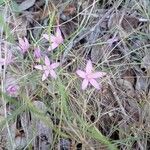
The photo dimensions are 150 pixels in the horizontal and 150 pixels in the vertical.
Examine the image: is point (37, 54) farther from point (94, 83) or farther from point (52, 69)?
point (94, 83)

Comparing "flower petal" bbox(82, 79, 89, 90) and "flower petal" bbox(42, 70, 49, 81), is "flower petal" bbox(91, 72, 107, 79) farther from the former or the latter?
"flower petal" bbox(42, 70, 49, 81)

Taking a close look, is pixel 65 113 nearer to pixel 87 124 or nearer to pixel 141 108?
pixel 87 124

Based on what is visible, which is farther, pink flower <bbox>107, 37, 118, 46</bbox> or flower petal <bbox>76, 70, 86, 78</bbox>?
pink flower <bbox>107, 37, 118, 46</bbox>

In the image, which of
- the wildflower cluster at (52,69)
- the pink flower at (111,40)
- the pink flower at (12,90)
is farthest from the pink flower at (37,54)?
the pink flower at (111,40)

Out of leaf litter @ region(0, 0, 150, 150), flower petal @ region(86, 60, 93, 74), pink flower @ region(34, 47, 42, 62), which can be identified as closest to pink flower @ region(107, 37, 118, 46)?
leaf litter @ region(0, 0, 150, 150)

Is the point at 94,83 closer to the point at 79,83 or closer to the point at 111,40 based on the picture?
the point at 79,83

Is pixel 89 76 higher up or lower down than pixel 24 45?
lower down

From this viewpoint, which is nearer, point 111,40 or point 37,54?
point 37,54

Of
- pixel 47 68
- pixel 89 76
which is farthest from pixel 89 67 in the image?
pixel 47 68

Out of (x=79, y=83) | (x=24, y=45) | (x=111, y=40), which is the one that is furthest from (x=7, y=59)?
(x=111, y=40)

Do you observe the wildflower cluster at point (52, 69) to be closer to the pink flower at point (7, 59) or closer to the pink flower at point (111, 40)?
the pink flower at point (7, 59)
